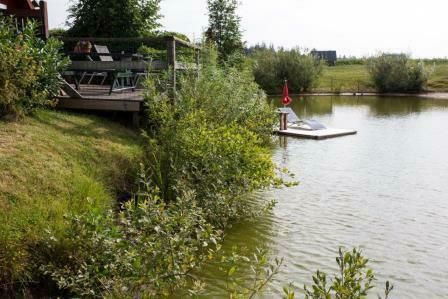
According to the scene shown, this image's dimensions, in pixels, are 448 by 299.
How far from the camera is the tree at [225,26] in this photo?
2683cm

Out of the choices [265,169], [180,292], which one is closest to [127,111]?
[265,169]

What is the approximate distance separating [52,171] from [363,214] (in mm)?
5245

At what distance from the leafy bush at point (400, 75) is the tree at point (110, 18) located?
28.1m

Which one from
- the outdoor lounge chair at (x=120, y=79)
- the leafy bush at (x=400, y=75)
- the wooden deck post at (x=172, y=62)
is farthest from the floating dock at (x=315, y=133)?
the leafy bush at (x=400, y=75)

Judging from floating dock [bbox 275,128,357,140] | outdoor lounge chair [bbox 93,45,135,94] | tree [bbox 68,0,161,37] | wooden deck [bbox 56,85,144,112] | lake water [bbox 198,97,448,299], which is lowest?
lake water [bbox 198,97,448,299]

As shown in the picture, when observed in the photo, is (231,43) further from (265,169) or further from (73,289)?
(73,289)

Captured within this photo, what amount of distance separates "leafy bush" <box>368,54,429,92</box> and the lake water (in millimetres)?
27782

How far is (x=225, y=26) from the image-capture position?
27.7 meters

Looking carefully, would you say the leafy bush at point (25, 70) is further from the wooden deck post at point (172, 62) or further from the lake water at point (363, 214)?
the lake water at point (363, 214)

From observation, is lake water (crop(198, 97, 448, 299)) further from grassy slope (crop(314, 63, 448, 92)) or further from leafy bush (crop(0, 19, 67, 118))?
grassy slope (crop(314, 63, 448, 92))

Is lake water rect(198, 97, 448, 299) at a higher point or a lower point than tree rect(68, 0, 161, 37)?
lower

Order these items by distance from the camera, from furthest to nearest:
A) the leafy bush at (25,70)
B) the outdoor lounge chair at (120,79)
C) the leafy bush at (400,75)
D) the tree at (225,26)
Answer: the leafy bush at (400,75), the tree at (225,26), the outdoor lounge chair at (120,79), the leafy bush at (25,70)

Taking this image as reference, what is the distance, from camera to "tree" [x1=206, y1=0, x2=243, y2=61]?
1056 inches

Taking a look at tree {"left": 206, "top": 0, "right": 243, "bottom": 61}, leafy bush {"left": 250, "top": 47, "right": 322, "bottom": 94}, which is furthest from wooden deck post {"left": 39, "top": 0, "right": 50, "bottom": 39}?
leafy bush {"left": 250, "top": 47, "right": 322, "bottom": 94}
